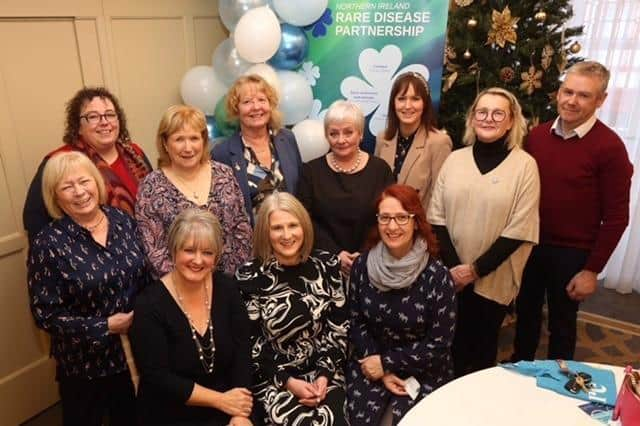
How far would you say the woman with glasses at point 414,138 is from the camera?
2498mm

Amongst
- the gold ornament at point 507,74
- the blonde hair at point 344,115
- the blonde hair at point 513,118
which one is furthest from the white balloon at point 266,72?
the gold ornament at point 507,74

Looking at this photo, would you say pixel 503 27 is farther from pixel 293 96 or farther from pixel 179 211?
pixel 179 211

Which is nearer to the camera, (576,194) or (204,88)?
(576,194)

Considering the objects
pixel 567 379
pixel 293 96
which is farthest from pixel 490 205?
pixel 293 96

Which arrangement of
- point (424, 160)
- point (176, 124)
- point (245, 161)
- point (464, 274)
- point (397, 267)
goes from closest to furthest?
point (397, 267)
point (176, 124)
point (464, 274)
point (245, 161)
point (424, 160)

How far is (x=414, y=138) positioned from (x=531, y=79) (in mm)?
949

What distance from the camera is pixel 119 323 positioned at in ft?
6.08

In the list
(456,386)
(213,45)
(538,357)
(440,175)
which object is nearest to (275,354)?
(456,386)

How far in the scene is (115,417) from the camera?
2.15 meters

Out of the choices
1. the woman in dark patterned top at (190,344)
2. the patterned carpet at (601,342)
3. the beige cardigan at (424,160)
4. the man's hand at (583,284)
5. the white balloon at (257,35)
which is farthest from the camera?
the patterned carpet at (601,342)

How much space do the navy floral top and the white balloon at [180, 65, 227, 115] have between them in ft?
4.17

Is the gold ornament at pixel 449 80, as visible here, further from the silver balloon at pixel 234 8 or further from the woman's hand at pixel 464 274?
the woman's hand at pixel 464 274

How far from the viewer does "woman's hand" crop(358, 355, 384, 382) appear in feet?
6.31

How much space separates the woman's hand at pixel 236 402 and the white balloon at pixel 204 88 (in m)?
1.82
